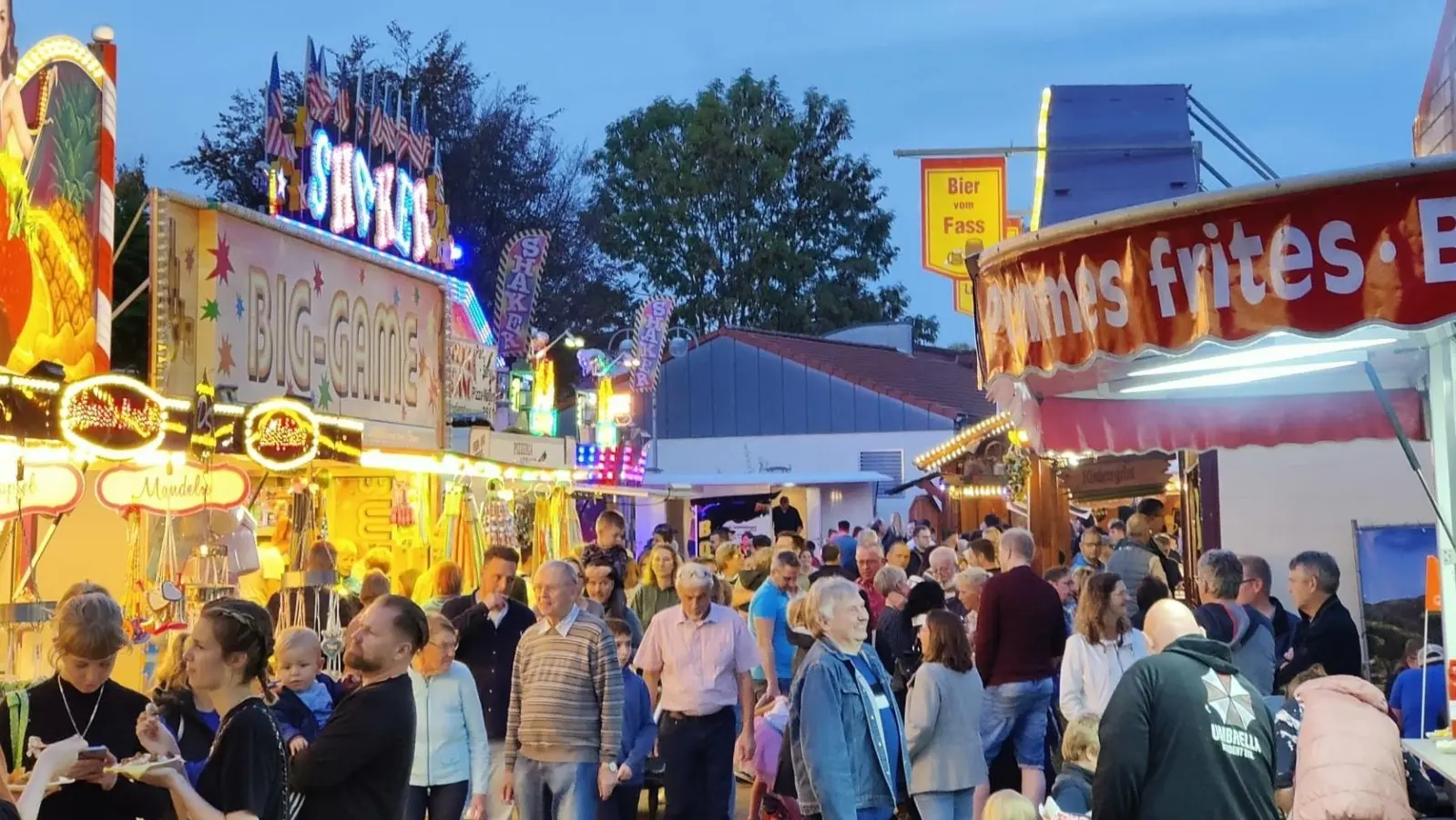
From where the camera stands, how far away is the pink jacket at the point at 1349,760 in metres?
5.42

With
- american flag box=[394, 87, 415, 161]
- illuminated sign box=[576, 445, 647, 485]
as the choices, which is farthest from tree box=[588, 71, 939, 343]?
american flag box=[394, 87, 415, 161]

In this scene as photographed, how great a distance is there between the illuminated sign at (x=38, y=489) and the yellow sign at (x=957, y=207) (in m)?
9.64

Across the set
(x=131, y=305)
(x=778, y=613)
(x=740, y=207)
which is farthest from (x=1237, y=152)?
(x=740, y=207)

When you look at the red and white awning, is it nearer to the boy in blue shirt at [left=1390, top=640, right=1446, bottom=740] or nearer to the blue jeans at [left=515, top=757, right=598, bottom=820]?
the boy in blue shirt at [left=1390, top=640, right=1446, bottom=740]

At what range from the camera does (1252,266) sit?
4.74m

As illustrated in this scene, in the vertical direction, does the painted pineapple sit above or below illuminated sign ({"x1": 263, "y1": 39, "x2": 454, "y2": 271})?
below

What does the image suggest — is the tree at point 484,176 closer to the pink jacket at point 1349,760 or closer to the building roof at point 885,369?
the building roof at point 885,369

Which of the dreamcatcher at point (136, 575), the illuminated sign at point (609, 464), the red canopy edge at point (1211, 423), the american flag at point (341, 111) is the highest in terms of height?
the american flag at point (341, 111)

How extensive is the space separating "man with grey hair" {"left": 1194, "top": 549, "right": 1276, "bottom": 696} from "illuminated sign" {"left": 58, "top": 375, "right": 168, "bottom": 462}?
6619 mm

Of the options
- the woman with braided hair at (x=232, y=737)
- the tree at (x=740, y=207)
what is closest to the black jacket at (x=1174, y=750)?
the woman with braided hair at (x=232, y=737)

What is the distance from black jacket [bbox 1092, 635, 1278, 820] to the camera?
545cm

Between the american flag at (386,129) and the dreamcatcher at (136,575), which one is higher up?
the american flag at (386,129)

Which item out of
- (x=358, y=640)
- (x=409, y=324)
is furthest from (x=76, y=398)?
(x=409, y=324)

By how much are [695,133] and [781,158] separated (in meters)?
3.15
